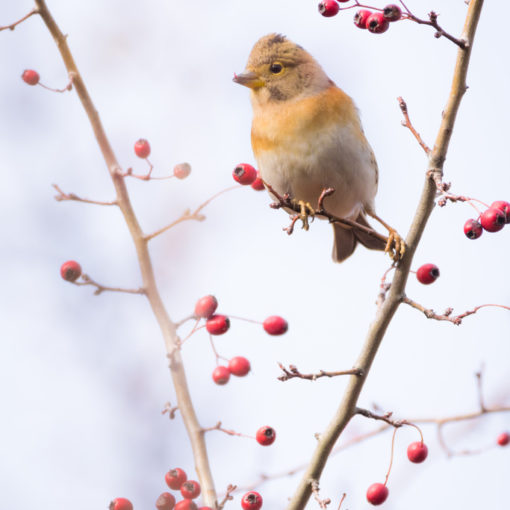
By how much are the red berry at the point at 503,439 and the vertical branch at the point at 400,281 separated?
1750mm

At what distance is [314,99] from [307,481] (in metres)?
2.11

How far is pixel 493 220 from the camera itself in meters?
2.09

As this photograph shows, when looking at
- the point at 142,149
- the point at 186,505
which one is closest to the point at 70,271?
the point at 142,149

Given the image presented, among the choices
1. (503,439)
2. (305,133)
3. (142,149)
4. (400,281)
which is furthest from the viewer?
(503,439)

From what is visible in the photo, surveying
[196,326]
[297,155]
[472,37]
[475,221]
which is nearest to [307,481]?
[196,326]

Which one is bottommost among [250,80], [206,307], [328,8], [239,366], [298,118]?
[239,366]

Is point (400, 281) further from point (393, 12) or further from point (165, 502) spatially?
point (165, 502)

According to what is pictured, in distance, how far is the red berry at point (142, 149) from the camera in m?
3.11

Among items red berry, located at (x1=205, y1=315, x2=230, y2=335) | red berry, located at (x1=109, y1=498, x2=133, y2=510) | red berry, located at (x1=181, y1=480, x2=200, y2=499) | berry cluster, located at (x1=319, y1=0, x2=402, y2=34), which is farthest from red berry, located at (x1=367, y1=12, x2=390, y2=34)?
red berry, located at (x1=109, y1=498, x2=133, y2=510)

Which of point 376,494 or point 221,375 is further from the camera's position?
point 221,375

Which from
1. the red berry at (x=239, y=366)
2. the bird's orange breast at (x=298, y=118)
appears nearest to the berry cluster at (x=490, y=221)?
the red berry at (x=239, y=366)

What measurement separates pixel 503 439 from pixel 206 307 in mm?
1977

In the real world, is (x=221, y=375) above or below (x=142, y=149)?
below

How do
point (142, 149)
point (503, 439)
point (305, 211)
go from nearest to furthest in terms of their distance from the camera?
point (305, 211), point (142, 149), point (503, 439)
